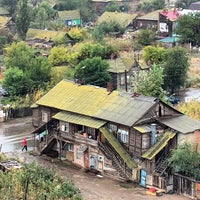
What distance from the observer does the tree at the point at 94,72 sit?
5141cm

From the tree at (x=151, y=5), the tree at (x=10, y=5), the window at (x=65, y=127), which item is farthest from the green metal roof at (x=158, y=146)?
the tree at (x=151, y=5)

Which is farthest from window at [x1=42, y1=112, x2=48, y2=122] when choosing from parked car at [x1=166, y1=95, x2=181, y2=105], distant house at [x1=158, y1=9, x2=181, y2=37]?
distant house at [x1=158, y1=9, x2=181, y2=37]

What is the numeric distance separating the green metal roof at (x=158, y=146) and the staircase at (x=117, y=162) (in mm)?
1534

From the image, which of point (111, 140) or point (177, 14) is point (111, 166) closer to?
point (111, 140)

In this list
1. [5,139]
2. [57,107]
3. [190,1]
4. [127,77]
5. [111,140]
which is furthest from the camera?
[190,1]

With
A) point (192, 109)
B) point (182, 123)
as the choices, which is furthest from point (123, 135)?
point (192, 109)

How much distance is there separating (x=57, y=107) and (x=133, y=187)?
24.9ft

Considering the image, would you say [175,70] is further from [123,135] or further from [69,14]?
[69,14]

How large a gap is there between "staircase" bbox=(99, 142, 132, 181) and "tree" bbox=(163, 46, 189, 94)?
20.3m

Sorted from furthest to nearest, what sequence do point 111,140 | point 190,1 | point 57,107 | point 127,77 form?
point 190,1
point 127,77
point 57,107
point 111,140

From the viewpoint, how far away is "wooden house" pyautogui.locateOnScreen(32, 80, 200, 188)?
33.5 metres

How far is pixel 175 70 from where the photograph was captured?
54062 mm

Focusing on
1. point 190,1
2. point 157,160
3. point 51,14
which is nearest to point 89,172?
point 157,160

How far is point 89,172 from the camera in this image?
35.7 meters
